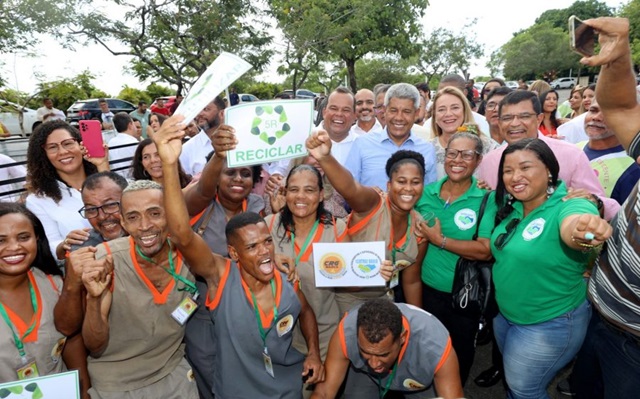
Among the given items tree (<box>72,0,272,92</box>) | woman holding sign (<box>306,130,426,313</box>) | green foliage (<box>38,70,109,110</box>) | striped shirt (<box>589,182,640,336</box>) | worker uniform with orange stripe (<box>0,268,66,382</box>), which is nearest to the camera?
striped shirt (<box>589,182,640,336</box>)

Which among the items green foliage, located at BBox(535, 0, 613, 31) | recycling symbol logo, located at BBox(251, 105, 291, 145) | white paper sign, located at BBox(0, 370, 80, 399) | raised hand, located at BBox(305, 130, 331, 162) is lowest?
white paper sign, located at BBox(0, 370, 80, 399)

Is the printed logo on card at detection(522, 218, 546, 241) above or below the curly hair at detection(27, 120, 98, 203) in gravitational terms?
below

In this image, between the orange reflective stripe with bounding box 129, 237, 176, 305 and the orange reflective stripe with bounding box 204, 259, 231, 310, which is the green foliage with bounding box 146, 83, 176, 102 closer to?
the orange reflective stripe with bounding box 129, 237, 176, 305

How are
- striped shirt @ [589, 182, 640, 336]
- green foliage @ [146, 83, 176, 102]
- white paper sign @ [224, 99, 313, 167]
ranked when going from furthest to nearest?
green foliage @ [146, 83, 176, 102] < white paper sign @ [224, 99, 313, 167] < striped shirt @ [589, 182, 640, 336]

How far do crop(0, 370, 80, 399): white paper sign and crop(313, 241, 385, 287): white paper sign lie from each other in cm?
150

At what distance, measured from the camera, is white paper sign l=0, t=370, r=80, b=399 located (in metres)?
2.06

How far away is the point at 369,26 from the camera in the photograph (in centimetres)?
2066

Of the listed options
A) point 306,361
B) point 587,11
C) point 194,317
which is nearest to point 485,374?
point 306,361

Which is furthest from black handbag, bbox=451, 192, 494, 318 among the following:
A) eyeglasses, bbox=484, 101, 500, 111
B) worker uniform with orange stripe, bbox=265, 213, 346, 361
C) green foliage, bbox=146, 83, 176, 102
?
green foliage, bbox=146, 83, 176, 102

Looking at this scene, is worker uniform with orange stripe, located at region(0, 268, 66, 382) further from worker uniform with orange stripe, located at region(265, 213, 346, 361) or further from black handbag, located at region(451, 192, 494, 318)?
black handbag, located at region(451, 192, 494, 318)

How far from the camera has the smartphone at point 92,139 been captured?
386 centimetres

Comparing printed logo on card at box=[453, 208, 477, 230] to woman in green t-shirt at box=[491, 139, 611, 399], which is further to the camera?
printed logo on card at box=[453, 208, 477, 230]

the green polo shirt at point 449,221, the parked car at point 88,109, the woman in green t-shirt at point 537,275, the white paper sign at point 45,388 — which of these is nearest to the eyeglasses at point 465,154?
the green polo shirt at point 449,221

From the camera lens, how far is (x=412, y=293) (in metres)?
3.46
